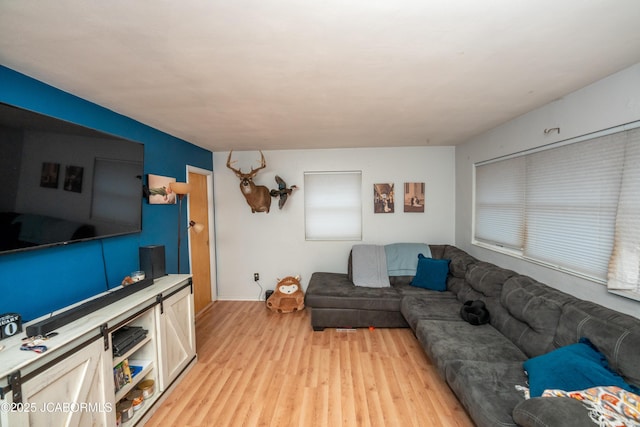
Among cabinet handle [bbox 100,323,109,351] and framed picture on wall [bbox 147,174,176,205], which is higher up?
framed picture on wall [bbox 147,174,176,205]

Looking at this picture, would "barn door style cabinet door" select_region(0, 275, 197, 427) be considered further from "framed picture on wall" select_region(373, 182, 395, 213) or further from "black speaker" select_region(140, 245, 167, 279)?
"framed picture on wall" select_region(373, 182, 395, 213)

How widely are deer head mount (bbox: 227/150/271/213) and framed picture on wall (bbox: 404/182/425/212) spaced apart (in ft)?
7.29

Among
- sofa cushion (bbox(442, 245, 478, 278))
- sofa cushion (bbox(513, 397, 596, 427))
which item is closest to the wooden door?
sofa cushion (bbox(442, 245, 478, 278))

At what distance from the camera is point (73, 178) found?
68.1 inches

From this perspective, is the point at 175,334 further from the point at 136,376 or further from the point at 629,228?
the point at 629,228

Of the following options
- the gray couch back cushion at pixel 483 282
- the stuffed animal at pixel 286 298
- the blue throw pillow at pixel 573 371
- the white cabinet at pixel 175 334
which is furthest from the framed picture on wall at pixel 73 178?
the gray couch back cushion at pixel 483 282

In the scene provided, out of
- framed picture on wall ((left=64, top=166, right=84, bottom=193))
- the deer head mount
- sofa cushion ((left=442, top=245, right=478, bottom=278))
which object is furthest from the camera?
the deer head mount

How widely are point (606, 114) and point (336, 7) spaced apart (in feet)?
6.87

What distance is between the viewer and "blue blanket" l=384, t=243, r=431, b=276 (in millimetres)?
3736

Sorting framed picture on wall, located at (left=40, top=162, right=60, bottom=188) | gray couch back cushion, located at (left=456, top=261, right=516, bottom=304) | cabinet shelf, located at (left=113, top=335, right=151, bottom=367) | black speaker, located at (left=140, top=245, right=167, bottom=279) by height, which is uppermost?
framed picture on wall, located at (left=40, top=162, right=60, bottom=188)

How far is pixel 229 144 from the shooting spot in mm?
3730

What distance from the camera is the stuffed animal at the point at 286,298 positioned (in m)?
3.88

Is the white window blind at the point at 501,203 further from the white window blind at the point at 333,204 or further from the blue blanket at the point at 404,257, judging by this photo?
the white window blind at the point at 333,204

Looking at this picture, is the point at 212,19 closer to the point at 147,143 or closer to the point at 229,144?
the point at 147,143
